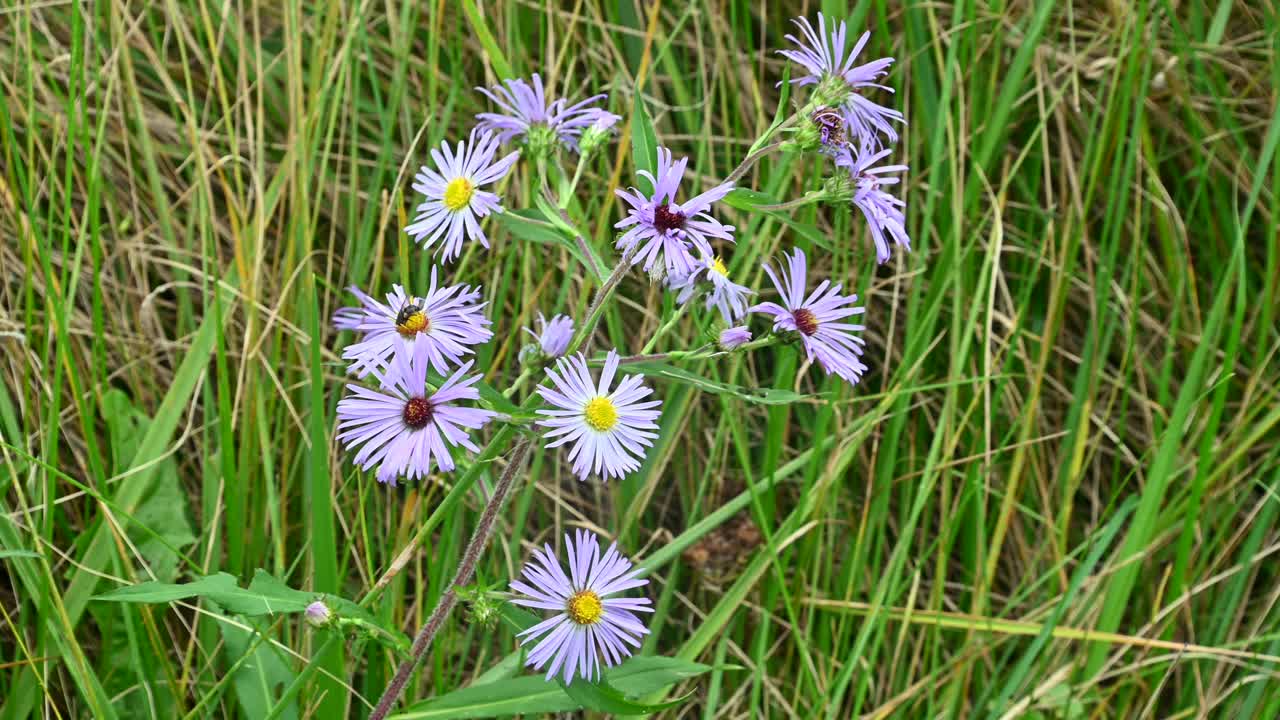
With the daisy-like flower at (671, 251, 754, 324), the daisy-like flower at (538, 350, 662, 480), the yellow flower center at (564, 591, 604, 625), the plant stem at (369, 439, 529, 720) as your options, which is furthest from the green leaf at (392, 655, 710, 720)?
the daisy-like flower at (671, 251, 754, 324)

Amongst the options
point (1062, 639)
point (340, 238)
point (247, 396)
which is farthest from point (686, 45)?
point (1062, 639)

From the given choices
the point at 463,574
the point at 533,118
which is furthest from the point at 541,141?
the point at 463,574

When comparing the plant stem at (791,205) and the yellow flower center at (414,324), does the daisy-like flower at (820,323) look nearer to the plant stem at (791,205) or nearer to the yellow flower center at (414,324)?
the plant stem at (791,205)

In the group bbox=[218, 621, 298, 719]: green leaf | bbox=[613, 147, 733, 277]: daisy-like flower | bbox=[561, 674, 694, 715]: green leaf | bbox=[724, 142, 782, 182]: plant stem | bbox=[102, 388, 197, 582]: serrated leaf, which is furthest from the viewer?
bbox=[102, 388, 197, 582]: serrated leaf

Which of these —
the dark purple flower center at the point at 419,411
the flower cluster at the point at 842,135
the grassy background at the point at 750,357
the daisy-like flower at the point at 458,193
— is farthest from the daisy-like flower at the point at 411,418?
the grassy background at the point at 750,357

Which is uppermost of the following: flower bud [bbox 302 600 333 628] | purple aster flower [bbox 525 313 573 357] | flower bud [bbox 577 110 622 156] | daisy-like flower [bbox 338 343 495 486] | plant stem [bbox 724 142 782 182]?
flower bud [bbox 577 110 622 156]

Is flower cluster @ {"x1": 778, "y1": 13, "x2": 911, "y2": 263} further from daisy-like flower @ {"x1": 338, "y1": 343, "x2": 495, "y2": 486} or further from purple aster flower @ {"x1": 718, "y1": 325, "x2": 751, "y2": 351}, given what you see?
daisy-like flower @ {"x1": 338, "y1": 343, "x2": 495, "y2": 486}
